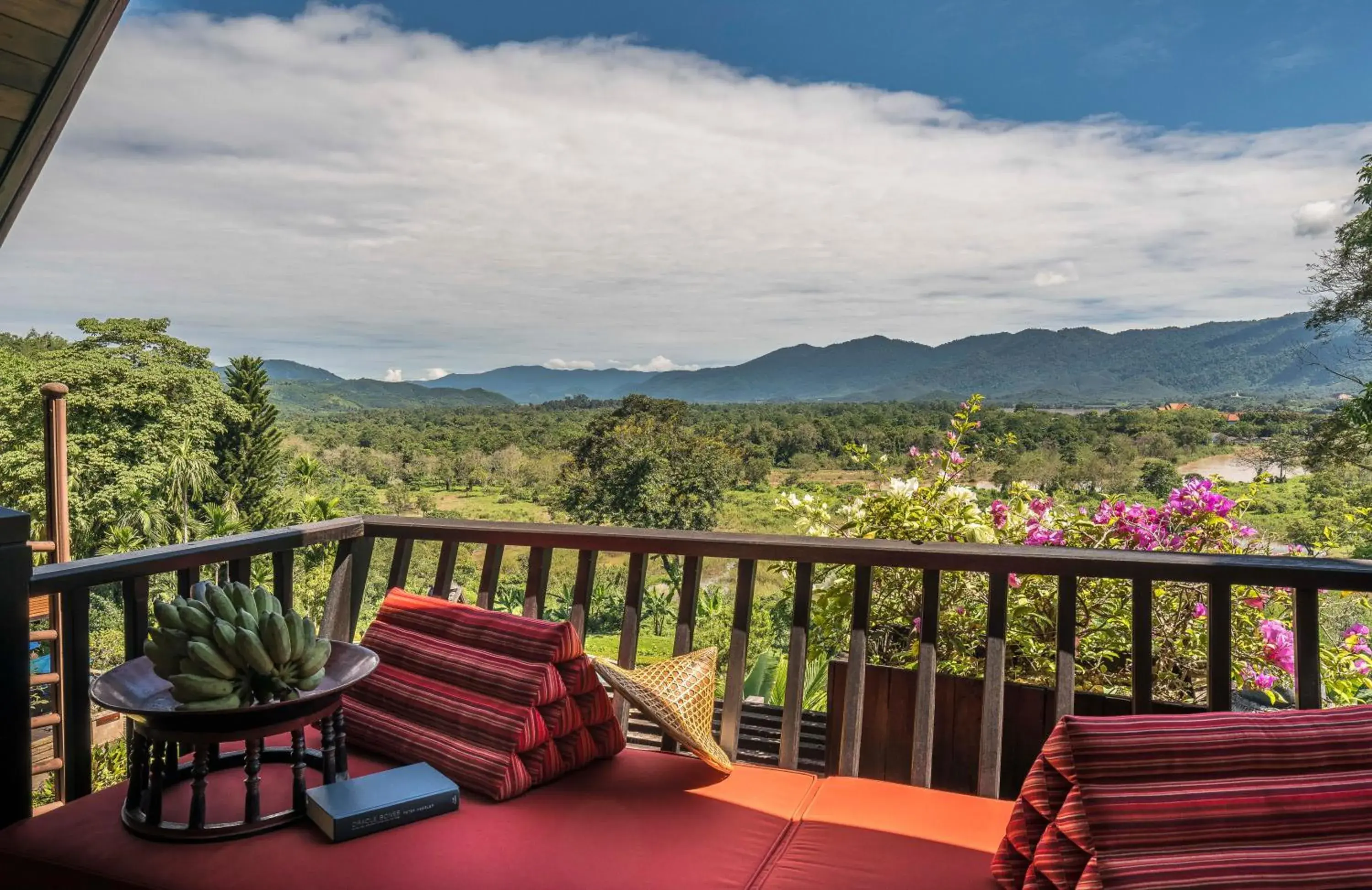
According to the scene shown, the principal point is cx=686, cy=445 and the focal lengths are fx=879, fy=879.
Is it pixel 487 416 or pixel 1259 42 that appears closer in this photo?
pixel 1259 42

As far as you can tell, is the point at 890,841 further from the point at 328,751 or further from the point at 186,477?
the point at 186,477

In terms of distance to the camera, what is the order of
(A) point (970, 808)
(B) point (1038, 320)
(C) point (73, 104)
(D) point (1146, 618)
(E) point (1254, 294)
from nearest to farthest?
1. (A) point (970, 808)
2. (D) point (1146, 618)
3. (C) point (73, 104)
4. (E) point (1254, 294)
5. (B) point (1038, 320)

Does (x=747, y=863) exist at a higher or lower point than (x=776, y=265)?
lower

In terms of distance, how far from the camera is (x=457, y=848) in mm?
Result: 1389

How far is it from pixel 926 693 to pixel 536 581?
3.28ft

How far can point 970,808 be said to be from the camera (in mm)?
1629

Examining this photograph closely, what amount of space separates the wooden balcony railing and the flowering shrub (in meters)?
0.61

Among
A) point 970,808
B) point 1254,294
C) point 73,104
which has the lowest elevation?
point 970,808

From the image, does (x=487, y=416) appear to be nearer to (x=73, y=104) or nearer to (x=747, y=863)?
(x=73, y=104)

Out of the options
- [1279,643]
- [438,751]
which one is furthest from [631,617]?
[1279,643]

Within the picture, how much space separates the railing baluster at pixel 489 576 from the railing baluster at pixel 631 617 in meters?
0.35

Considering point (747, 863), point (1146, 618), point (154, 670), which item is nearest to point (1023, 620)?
point (1146, 618)

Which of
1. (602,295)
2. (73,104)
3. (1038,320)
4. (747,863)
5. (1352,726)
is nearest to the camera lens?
(1352,726)

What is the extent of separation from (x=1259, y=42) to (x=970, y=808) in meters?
10.6
